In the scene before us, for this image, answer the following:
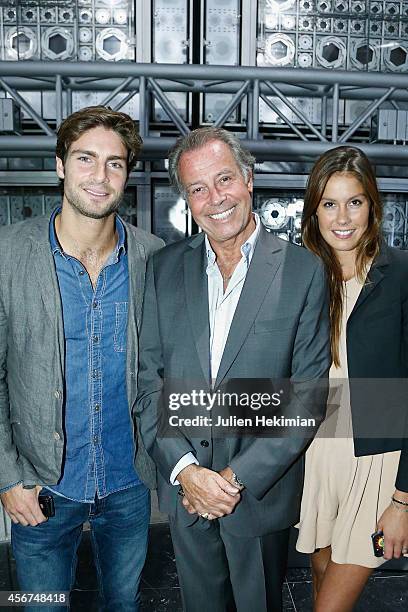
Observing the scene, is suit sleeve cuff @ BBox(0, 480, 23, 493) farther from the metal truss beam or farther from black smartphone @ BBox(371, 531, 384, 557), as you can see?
the metal truss beam

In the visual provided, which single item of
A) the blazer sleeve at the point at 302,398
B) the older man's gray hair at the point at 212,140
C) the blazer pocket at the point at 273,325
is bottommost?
the blazer sleeve at the point at 302,398

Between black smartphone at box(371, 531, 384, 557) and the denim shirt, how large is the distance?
849 millimetres

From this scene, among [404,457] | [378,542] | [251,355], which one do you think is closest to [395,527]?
[378,542]

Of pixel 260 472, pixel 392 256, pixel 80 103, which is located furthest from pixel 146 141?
pixel 260 472

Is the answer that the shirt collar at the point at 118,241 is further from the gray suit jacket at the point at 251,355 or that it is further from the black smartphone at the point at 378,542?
the black smartphone at the point at 378,542

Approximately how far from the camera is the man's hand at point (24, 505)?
1.69 m

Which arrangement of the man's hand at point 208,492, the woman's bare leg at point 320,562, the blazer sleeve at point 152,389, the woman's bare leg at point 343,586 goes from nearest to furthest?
1. the man's hand at point 208,492
2. the blazer sleeve at point 152,389
3. the woman's bare leg at point 343,586
4. the woman's bare leg at point 320,562

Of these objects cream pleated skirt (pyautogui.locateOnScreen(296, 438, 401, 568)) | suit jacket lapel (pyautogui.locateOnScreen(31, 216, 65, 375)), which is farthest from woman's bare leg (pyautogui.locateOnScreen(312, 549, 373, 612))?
suit jacket lapel (pyautogui.locateOnScreen(31, 216, 65, 375))

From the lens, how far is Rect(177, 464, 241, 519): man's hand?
5.12ft

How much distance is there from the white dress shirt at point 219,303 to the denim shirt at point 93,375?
0.87ft

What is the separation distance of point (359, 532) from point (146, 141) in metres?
3.67

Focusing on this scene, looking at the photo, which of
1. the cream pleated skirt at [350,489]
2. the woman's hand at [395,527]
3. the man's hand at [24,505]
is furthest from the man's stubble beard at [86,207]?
the woman's hand at [395,527]

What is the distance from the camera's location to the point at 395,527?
1720 mm

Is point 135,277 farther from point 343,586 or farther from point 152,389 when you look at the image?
point 343,586
